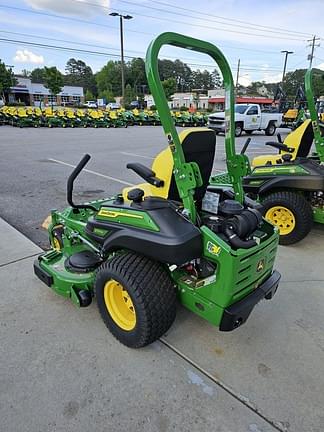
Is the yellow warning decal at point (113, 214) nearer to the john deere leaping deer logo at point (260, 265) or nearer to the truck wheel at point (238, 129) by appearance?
the john deere leaping deer logo at point (260, 265)

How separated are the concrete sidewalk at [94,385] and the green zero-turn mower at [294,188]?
2048 mm

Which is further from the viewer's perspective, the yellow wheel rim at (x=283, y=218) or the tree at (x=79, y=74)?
the tree at (x=79, y=74)

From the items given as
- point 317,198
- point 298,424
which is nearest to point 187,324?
point 298,424

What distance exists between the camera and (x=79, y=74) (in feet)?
403

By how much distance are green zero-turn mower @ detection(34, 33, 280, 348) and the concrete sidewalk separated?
17 cm

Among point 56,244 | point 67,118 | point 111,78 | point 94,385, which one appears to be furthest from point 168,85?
point 111,78

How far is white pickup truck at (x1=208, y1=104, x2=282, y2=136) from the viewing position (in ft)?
55.5

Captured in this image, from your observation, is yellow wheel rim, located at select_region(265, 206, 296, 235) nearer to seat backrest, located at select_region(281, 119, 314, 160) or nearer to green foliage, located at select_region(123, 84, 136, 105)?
seat backrest, located at select_region(281, 119, 314, 160)

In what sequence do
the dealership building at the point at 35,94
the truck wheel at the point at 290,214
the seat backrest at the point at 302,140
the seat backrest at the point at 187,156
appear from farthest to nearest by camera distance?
the dealership building at the point at 35,94 → the seat backrest at the point at 302,140 → the truck wheel at the point at 290,214 → the seat backrest at the point at 187,156

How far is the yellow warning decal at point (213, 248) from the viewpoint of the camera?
6.22ft

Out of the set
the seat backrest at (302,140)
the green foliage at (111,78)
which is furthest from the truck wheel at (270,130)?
the green foliage at (111,78)

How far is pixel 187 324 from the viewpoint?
2.49 m

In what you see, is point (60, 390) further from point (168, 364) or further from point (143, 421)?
point (168, 364)

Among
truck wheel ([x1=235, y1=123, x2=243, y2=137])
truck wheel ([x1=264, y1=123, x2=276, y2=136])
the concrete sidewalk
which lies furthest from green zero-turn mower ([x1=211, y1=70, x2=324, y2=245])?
truck wheel ([x1=264, y1=123, x2=276, y2=136])
